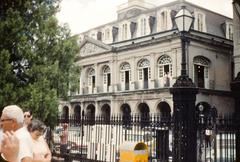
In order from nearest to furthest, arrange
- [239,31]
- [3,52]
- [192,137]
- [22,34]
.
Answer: [192,137] → [3,52] → [22,34] → [239,31]

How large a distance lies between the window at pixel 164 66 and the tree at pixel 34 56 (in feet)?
72.0

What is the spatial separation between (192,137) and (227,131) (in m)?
0.93

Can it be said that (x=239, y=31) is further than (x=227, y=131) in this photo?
Yes

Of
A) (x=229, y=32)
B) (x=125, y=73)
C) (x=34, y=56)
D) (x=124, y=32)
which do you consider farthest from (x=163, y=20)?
(x=34, y=56)

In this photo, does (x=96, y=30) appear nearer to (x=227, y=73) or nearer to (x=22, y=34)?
(x=227, y=73)

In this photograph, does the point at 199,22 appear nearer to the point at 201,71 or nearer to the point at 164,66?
the point at 201,71

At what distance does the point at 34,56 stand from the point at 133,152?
149 inches

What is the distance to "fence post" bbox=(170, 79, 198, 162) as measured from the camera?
7.12 meters

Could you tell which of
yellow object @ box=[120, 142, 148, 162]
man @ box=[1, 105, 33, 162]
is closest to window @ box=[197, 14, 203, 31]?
yellow object @ box=[120, 142, 148, 162]

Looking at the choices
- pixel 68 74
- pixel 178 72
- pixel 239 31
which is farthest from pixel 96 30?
pixel 68 74

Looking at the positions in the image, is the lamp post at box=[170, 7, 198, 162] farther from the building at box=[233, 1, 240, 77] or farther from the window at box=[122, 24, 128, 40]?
the window at box=[122, 24, 128, 40]

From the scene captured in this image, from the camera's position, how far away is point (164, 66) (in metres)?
32.6

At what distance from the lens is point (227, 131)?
24.9ft

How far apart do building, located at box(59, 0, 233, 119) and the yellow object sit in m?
22.9
